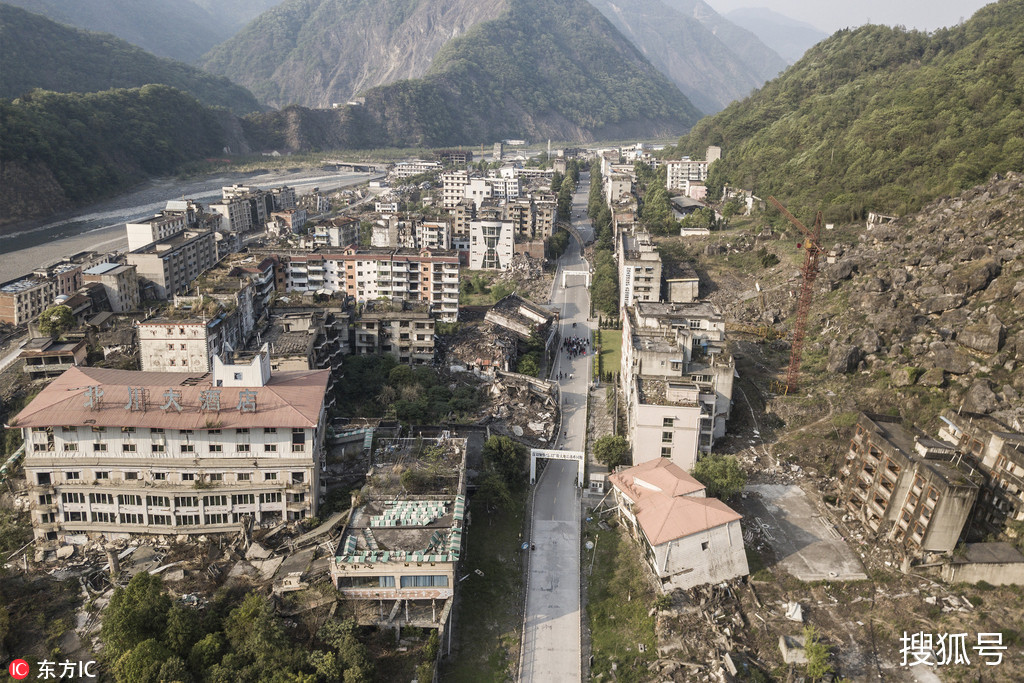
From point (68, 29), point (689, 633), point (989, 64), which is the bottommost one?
point (689, 633)

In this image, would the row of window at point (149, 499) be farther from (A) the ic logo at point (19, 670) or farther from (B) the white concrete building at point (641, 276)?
(B) the white concrete building at point (641, 276)

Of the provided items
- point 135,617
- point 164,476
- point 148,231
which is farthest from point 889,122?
point 135,617

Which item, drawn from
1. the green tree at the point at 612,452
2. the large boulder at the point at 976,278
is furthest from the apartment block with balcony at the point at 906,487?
the large boulder at the point at 976,278

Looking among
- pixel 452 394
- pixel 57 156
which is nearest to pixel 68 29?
pixel 57 156

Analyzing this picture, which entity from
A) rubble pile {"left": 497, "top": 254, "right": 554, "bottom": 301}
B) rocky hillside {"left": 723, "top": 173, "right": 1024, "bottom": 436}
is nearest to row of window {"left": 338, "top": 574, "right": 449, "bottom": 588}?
rocky hillside {"left": 723, "top": 173, "right": 1024, "bottom": 436}

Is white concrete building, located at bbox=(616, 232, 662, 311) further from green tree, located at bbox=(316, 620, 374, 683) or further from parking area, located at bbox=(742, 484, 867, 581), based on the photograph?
green tree, located at bbox=(316, 620, 374, 683)

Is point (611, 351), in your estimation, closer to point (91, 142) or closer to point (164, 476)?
point (164, 476)

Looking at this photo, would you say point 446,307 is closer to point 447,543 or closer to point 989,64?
point 447,543
